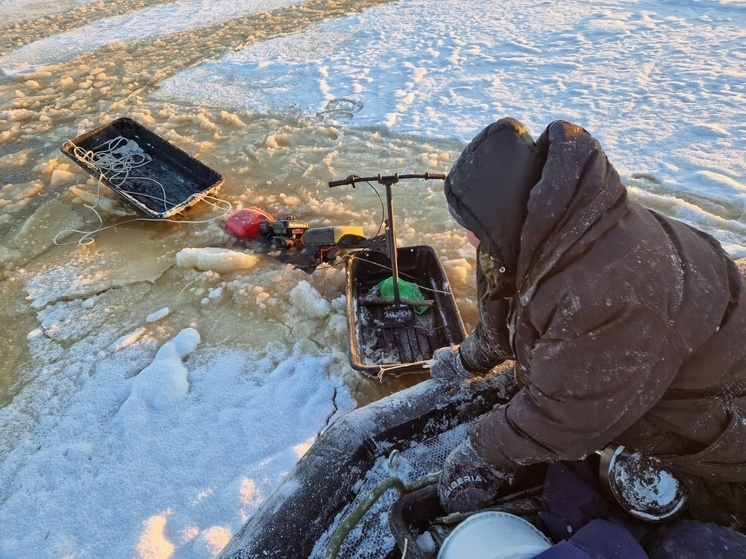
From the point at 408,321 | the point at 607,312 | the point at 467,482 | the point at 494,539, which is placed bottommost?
the point at 408,321

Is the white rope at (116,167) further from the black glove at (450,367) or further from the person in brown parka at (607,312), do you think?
the person in brown parka at (607,312)

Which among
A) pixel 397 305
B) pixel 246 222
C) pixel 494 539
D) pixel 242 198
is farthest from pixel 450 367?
pixel 242 198

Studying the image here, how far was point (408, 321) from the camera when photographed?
373 centimetres

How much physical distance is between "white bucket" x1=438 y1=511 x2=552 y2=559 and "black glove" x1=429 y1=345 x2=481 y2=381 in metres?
0.87

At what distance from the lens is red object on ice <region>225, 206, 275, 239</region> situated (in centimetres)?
487

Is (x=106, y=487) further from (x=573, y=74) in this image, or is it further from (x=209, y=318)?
(x=573, y=74)

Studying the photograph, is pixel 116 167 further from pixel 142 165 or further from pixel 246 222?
pixel 246 222

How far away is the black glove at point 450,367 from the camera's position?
2.53 meters

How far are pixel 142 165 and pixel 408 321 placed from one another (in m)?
4.14

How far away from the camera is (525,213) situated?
154 cm

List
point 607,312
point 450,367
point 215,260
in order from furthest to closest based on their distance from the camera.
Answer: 1. point 215,260
2. point 450,367
3. point 607,312

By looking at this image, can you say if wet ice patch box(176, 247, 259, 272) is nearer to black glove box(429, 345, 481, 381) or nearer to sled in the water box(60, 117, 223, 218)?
sled in the water box(60, 117, 223, 218)

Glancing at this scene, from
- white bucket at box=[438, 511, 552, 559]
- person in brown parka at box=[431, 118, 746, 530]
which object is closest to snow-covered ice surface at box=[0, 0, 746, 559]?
white bucket at box=[438, 511, 552, 559]

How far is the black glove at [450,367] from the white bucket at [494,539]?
0.87m
